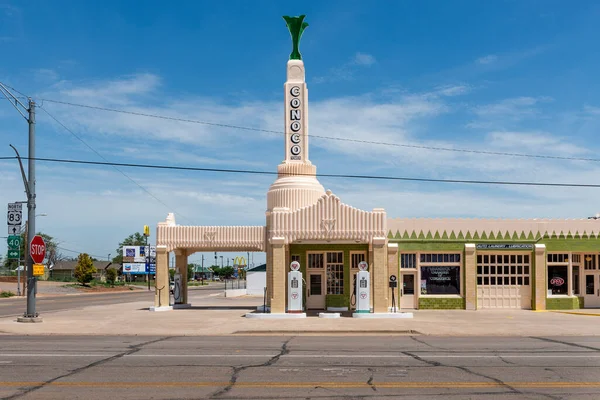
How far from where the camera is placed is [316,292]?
32938 mm

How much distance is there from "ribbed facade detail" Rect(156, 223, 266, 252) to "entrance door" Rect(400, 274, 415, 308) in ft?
24.0

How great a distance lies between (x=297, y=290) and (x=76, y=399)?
63.8ft

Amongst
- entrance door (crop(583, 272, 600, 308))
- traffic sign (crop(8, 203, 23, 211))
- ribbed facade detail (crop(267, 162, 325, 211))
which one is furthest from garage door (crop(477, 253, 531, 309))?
traffic sign (crop(8, 203, 23, 211))

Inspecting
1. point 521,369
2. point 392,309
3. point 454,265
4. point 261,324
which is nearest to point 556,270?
point 454,265

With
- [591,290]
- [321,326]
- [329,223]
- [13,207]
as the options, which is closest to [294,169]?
[329,223]

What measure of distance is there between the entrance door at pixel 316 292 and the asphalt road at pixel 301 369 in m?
14.2

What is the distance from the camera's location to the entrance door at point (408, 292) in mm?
33469

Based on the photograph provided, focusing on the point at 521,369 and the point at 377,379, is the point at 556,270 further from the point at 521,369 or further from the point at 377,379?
the point at 377,379

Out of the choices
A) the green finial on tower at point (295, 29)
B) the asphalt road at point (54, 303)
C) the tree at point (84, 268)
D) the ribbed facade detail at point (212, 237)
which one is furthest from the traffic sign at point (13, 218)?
the tree at point (84, 268)

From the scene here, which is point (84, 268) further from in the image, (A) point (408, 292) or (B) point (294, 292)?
(B) point (294, 292)

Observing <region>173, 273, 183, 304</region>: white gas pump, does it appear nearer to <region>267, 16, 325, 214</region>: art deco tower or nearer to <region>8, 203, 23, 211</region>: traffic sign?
<region>267, 16, 325, 214</region>: art deco tower

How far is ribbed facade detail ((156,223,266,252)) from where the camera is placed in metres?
32.3

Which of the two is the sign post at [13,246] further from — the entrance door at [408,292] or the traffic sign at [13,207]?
the entrance door at [408,292]

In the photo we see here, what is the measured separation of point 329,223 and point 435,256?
695 centimetres
